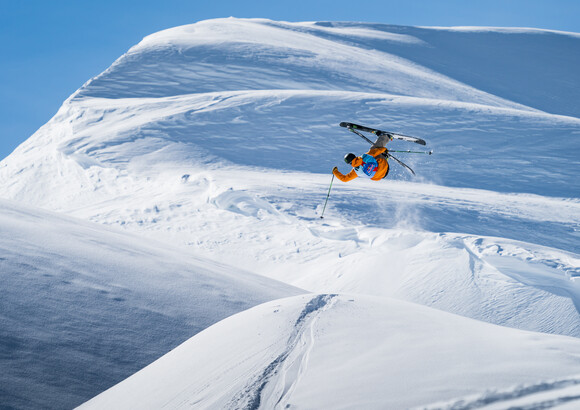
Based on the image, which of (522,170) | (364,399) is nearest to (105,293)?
(364,399)

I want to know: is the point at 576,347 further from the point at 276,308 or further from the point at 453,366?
the point at 276,308

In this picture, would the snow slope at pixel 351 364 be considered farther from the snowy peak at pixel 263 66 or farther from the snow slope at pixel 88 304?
the snowy peak at pixel 263 66

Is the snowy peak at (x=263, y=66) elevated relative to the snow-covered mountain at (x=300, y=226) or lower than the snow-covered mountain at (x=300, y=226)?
elevated

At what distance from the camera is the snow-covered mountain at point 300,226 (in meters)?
5.02

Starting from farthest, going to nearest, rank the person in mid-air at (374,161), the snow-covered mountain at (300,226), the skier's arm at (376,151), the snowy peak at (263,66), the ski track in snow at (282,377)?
1. the snowy peak at (263,66)
2. the skier's arm at (376,151)
3. the person in mid-air at (374,161)
4. the snow-covered mountain at (300,226)
5. the ski track in snow at (282,377)

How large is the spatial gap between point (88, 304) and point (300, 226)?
8895 millimetres

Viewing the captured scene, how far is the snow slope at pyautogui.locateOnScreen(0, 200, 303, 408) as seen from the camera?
586 cm

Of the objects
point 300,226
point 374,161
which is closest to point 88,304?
point 374,161

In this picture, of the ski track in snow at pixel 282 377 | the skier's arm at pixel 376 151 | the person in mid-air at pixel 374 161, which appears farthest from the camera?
the skier's arm at pixel 376 151

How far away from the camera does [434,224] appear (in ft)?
51.8

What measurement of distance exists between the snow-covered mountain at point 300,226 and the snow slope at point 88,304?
0.03m

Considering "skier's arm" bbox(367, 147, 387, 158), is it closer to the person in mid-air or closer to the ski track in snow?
the person in mid-air

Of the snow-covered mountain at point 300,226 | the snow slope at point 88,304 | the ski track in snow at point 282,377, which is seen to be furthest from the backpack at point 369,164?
the snow slope at point 88,304

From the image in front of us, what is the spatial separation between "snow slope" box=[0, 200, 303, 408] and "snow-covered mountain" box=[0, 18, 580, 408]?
34mm
